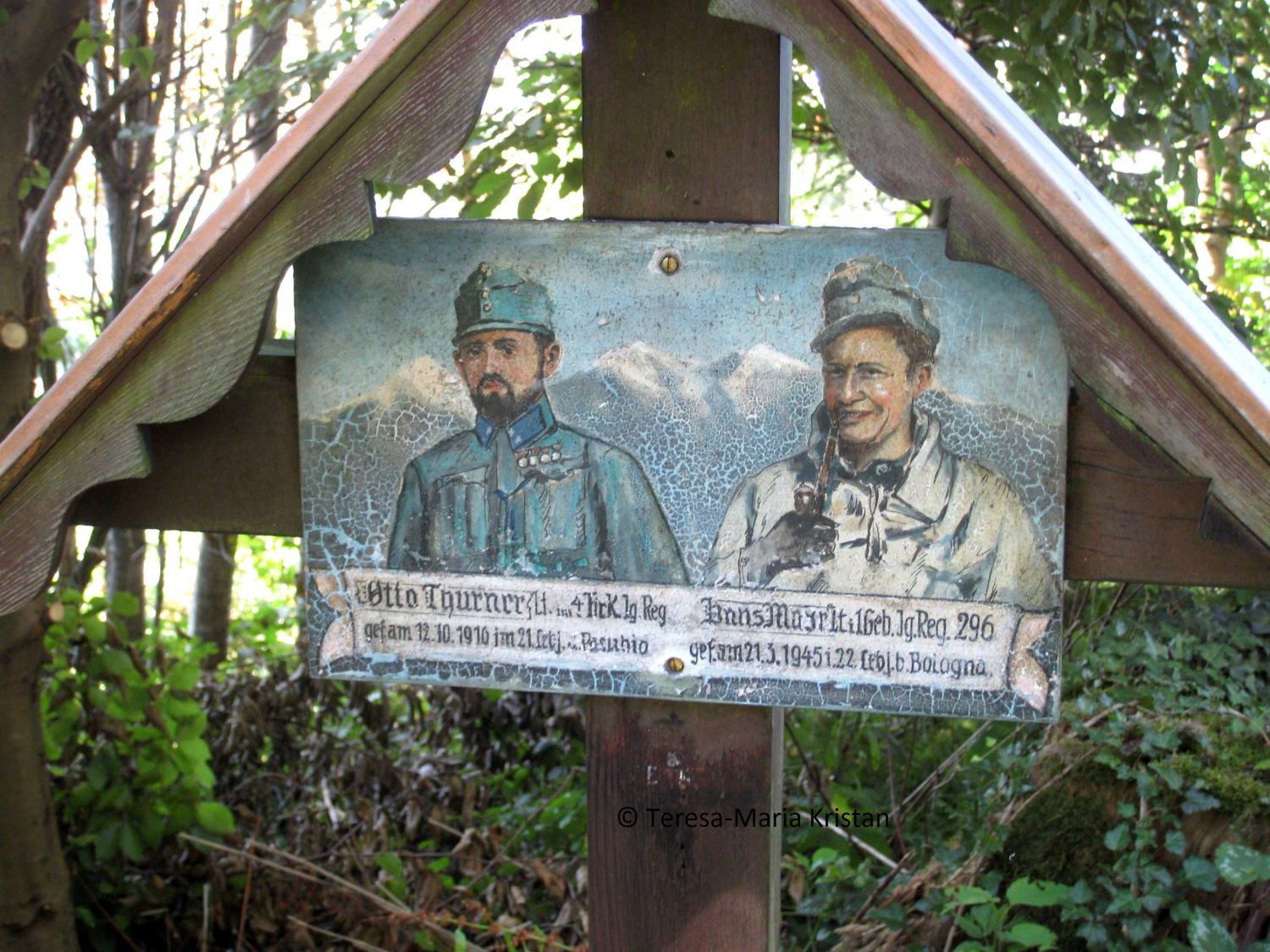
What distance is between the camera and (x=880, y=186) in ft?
4.22

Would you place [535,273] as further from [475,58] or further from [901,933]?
[901,933]

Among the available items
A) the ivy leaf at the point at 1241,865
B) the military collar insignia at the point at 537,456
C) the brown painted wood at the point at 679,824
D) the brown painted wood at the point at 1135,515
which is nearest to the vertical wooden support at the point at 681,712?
the brown painted wood at the point at 679,824

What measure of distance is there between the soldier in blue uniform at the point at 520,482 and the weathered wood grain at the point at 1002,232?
0.47 metres

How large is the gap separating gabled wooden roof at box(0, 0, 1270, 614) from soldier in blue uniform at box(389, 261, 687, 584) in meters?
0.26

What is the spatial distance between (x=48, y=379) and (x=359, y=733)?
1633mm

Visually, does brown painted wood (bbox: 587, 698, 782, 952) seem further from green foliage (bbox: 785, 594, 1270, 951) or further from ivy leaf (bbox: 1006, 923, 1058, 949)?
green foliage (bbox: 785, 594, 1270, 951)

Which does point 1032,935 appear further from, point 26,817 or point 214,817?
point 26,817

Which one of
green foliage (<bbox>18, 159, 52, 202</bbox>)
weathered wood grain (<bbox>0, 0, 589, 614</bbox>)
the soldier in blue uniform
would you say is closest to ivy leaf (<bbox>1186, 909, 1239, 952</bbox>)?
the soldier in blue uniform

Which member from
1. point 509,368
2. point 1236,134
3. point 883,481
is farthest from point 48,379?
point 1236,134

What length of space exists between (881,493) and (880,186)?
0.41m

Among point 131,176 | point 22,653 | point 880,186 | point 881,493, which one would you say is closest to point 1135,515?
point 881,493

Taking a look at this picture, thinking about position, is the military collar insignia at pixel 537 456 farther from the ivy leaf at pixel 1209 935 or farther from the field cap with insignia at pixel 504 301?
the ivy leaf at pixel 1209 935

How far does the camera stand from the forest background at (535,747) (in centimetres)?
243

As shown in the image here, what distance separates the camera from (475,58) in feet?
4.33
